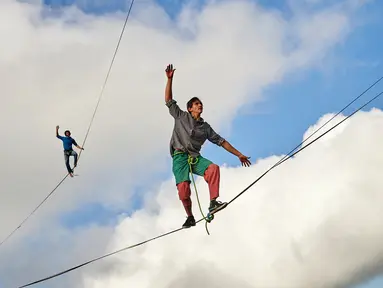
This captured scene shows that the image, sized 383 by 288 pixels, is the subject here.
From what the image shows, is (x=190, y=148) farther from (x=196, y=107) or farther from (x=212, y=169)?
(x=196, y=107)

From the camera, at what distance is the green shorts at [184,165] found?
45.5 feet

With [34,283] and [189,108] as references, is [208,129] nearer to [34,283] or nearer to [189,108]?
[189,108]

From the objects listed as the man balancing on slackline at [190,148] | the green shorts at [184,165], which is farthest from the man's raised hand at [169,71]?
the green shorts at [184,165]

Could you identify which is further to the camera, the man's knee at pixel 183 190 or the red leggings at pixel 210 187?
the man's knee at pixel 183 190

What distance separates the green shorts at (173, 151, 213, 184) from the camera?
45.5ft

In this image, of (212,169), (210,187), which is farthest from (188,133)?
(210,187)

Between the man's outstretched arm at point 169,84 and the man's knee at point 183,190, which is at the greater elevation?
the man's outstretched arm at point 169,84

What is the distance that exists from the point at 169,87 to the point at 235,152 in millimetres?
1941

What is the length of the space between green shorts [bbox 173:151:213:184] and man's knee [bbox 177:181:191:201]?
9 centimetres

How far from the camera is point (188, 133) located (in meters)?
13.7

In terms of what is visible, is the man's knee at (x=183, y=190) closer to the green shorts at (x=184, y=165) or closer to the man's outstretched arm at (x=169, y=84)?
the green shorts at (x=184, y=165)

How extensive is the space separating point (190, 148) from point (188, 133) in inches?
13.2

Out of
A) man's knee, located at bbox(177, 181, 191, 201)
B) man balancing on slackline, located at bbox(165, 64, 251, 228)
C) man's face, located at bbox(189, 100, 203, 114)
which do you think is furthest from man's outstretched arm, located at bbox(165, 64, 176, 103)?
man's knee, located at bbox(177, 181, 191, 201)

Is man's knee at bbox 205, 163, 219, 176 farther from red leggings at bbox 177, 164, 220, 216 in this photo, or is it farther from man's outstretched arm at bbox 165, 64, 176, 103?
man's outstretched arm at bbox 165, 64, 176, 103
